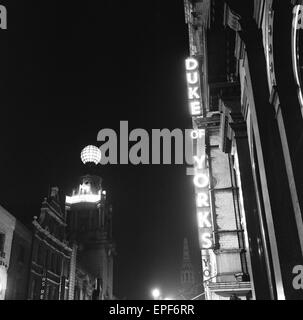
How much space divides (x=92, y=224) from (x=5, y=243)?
49750 millimetres

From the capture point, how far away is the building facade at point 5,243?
29.2 meters

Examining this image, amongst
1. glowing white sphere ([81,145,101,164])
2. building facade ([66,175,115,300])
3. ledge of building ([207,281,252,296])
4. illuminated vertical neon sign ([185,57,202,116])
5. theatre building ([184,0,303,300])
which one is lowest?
ledge of building ([207,281,252,296])

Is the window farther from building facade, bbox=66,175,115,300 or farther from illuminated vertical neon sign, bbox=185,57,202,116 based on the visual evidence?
building facade, bbox=66,175,115,300

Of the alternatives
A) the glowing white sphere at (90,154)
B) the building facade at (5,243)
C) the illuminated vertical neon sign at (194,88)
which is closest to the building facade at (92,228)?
the glowing white sphere at (90,154)

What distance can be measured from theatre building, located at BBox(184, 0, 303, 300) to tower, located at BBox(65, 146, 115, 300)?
50377 mm

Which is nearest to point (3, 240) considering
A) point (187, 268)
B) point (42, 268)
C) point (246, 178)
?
point (42, 268)

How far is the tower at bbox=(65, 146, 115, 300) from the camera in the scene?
7100 centimetres

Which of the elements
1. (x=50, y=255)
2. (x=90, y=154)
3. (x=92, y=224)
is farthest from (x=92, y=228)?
(x=50, y=255)

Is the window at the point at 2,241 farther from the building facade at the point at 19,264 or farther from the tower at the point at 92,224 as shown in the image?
the tower at the point at 92,224

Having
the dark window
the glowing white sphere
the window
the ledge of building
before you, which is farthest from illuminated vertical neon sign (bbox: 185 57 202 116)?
the glowing white sphere

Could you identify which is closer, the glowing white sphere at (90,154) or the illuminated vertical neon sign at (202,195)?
the illuminated vertical neon sign at (202,195)

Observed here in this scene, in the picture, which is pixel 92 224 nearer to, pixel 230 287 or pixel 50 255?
pixel 50 255

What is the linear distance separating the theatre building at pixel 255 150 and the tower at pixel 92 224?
50.4 meters
